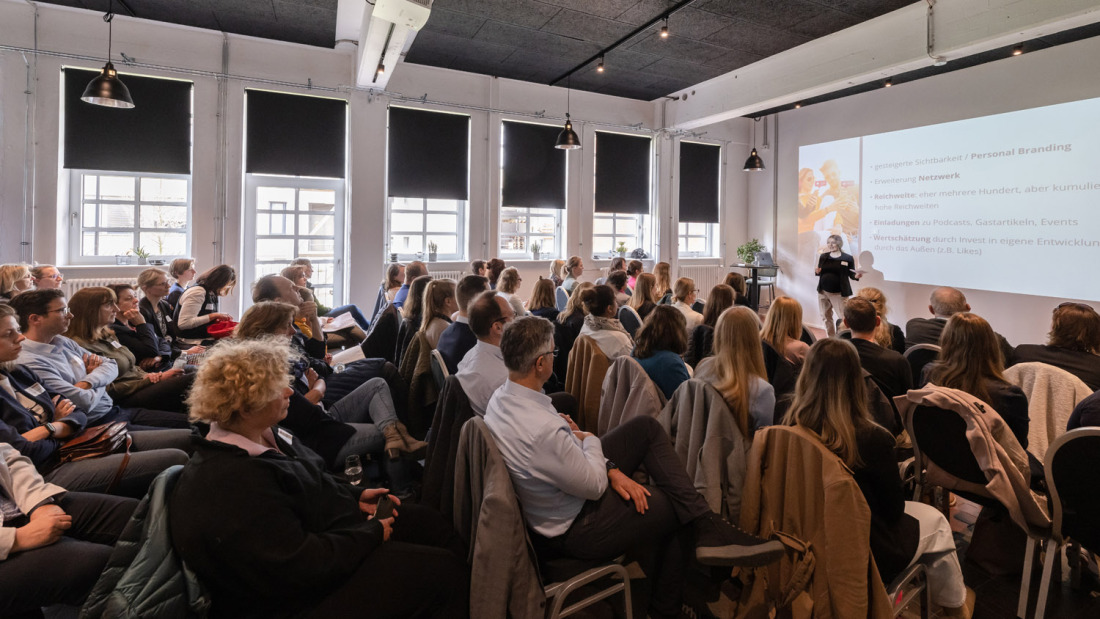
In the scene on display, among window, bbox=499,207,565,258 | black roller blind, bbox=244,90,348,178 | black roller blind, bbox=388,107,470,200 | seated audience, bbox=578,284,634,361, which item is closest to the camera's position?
seated audience, bbox=578,284,634,361

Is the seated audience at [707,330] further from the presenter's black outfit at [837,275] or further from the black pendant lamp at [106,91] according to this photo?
the presenter's black outfit at [837,275]

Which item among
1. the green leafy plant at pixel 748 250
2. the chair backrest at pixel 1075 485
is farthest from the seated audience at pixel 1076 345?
the green leafy plant at pixel 748 250

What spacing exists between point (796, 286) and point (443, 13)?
7.55 metres

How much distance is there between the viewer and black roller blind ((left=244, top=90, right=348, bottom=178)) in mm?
7094

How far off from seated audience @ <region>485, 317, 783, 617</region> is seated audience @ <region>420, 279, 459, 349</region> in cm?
167

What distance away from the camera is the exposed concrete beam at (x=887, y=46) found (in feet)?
15.5

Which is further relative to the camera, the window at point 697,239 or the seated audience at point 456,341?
the window at point 697,239

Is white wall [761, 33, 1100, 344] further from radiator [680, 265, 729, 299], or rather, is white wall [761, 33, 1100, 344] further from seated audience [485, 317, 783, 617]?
seated audience [485, 317, 783, 617]

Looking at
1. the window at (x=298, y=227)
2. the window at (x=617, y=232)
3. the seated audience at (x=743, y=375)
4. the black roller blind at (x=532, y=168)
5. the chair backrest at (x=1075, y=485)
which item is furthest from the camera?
the window at (x=617, y=232)

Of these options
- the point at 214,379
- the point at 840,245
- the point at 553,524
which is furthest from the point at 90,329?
the point at 840,245

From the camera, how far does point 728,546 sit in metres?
1.81

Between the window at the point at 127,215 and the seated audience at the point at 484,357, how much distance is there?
6.10m

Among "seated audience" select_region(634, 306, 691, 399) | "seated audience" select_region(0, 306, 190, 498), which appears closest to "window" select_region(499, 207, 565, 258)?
"seated audience" select_region(634, 306, 691, 399)

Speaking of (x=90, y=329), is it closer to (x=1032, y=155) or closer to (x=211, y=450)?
(x=211, y=450)
